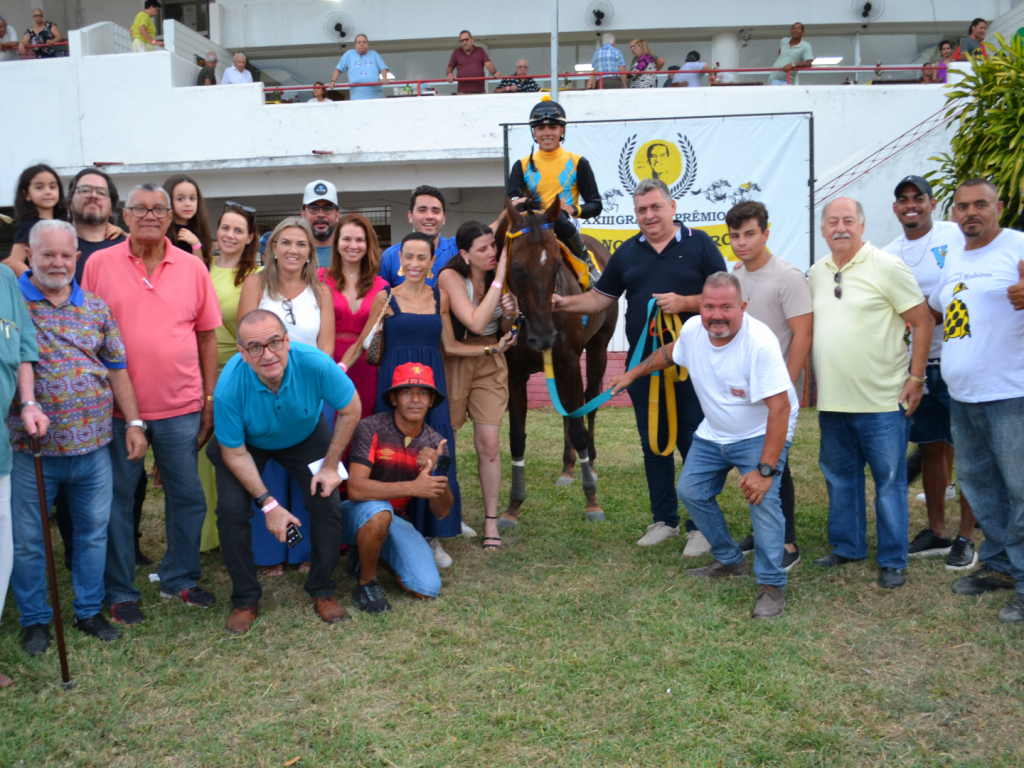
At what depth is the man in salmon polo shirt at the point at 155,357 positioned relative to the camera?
161 inches

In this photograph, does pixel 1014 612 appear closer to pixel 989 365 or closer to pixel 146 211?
pixel 989 365

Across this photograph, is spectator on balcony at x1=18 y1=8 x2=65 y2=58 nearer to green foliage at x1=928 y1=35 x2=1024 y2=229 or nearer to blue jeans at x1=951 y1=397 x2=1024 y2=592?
green foliage at x1=928 y1=35 x2=1024 y2=229

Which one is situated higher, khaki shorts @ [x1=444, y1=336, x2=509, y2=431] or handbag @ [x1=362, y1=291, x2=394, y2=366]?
handbag @ [x1=362, y1=291, x2=394, y2=366]

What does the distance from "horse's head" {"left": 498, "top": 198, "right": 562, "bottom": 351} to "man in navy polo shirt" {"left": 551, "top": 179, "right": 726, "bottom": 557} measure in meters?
→ 0.13

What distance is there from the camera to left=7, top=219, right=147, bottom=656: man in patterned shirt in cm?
371

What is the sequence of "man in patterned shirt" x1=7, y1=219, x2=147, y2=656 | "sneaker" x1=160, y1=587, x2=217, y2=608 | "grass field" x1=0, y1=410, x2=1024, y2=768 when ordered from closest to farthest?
"grass field" x1=0, y1=410, x2=1024, y2=768, "man in patterned shirt" x1=7, y1=219, x2=147, y2=656, "sneaker" x1=160, y1=587, x2=217, y2=608

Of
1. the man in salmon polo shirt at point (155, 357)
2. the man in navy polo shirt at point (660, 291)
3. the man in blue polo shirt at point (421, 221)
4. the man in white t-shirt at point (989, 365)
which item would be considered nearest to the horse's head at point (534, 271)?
the man in navy polo shirt at point (660, 291)

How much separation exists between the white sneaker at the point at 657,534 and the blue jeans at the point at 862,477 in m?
1.05

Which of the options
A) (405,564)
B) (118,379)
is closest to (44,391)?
(118,379)

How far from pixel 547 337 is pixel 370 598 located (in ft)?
6.33

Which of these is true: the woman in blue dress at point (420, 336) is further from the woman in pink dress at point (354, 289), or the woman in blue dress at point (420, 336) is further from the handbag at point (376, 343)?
the woman in pink dress at point (354, 289)

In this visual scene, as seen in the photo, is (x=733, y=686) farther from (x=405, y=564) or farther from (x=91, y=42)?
(x=91, y=42)

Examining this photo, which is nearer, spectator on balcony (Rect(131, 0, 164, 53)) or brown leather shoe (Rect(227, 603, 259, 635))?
brown leather shoe (Rect(227, 603, 259, 635))

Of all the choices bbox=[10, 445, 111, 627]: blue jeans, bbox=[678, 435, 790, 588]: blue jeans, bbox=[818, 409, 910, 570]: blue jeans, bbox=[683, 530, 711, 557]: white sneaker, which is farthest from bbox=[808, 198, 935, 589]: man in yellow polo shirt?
bbox=[10, 445, 111, 627]: blue jeans
